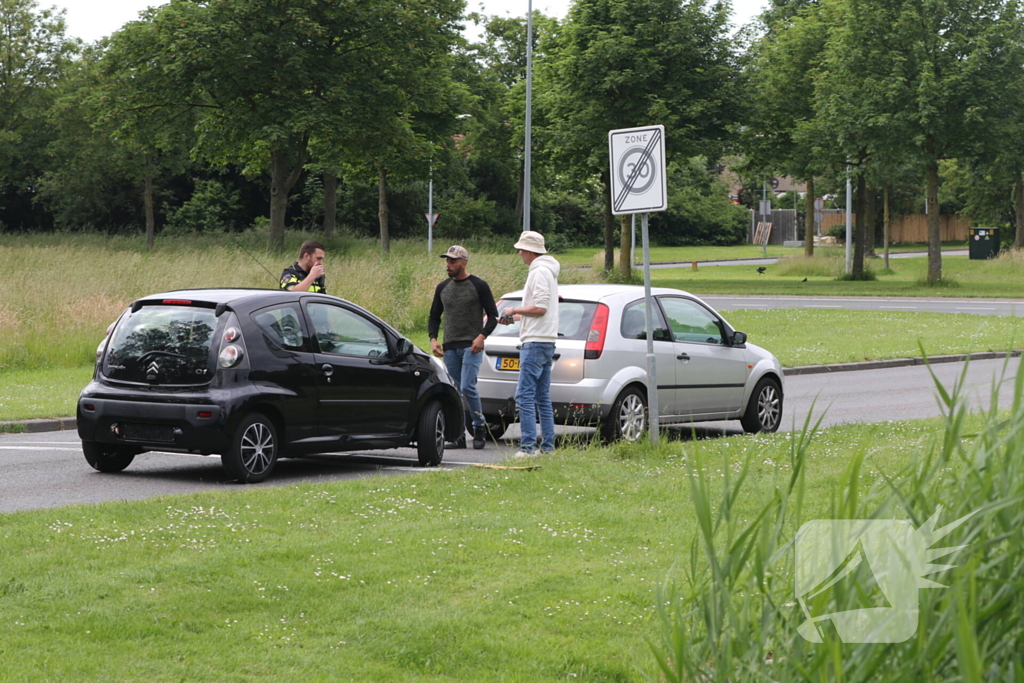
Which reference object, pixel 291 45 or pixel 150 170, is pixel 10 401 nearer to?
pixel 291 45

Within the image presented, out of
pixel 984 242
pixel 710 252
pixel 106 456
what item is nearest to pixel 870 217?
pixel 984 242

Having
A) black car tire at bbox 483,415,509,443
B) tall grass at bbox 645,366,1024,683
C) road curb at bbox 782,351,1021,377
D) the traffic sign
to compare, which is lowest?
road curb at bbox 782,351,1021,377

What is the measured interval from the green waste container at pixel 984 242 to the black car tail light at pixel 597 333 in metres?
57.9

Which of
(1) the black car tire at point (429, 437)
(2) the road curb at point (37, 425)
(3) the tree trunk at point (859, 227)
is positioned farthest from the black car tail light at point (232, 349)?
(3) the tree trunk at point (859, 227)

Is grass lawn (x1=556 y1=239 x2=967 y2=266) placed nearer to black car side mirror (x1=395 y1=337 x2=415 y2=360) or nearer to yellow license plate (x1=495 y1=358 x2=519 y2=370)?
yellow license plate (x1=495 y1=358 x2=519 y2=370)

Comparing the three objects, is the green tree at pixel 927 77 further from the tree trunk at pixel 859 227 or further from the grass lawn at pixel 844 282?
the tree trunk at pixel 859 227

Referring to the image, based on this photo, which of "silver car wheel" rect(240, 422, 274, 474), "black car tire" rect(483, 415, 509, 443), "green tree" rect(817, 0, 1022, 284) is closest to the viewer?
"silver car wheel" rect(240, 422, 274, 474)

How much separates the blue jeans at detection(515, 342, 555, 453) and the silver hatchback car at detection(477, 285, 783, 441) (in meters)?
0.91

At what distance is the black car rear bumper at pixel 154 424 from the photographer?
9.50 m

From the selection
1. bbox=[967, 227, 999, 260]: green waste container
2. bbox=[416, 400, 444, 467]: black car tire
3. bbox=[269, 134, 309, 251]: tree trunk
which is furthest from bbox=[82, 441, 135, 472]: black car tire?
bbox=[967, 227, 999, 260]: green waste container

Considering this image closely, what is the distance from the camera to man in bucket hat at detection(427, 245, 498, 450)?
12039mm

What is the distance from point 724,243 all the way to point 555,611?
301ft

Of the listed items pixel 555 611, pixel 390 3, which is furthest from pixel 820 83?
pixel 555 611

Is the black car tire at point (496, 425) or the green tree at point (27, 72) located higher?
the green tree at point (27, 72)
